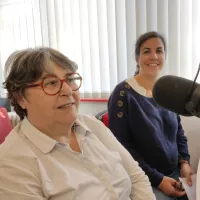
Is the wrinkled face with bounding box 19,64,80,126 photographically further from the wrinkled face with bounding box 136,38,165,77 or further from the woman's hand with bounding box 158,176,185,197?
the wrinkled face with bounding box 136,38,165,77

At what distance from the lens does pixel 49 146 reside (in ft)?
2.97

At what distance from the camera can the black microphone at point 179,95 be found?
1.61ft

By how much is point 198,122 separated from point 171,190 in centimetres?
55

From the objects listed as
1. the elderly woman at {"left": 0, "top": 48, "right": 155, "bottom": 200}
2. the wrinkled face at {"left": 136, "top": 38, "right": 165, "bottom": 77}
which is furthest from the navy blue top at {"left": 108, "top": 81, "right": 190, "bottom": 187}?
the elderly woman at {"left": 0, "top": 48, "right": 155, "bottom": 200}

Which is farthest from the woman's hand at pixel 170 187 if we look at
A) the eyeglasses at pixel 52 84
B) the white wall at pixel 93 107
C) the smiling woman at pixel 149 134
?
the white wall at pixel 93 107

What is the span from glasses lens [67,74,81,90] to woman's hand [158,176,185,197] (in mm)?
694

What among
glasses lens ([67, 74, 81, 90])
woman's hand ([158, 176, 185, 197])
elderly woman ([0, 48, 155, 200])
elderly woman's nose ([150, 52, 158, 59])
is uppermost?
elderly woman's nose ([150, 52, 158, 59])

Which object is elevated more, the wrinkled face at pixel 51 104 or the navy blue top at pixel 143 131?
the wrinkled face at pixel 51 104

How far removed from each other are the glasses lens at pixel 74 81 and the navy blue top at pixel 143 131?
45 centimetres

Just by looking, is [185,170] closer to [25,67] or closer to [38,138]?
[38,138]

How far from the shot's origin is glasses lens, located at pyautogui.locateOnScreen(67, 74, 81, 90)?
982 mm

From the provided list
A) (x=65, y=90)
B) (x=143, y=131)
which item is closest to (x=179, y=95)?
(x=65, y=90)

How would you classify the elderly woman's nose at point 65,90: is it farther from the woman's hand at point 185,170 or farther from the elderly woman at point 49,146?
the woman's hand at point 185,170

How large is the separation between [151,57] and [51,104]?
889 mm
